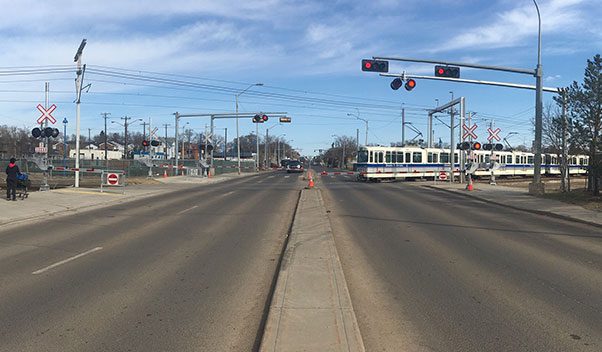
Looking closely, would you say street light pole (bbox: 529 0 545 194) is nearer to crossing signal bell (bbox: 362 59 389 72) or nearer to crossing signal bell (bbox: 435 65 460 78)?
crossing signal bell (bbox: 435 65 460 78)

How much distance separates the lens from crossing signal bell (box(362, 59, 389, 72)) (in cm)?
2070

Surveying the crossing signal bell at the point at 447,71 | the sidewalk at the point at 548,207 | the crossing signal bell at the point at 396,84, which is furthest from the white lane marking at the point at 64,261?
the crossing signal bell at the point at 447,71

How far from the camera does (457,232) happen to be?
1175 cm

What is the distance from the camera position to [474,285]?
670 centimetres

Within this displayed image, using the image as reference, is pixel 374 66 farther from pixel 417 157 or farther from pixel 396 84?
pixel 417 157

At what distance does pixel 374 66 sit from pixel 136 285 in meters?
16.4

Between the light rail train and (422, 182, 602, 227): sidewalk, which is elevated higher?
the light rail train

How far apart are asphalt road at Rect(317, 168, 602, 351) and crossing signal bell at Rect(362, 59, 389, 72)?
9.59 metres

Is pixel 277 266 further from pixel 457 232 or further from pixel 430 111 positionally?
pixel 430 111

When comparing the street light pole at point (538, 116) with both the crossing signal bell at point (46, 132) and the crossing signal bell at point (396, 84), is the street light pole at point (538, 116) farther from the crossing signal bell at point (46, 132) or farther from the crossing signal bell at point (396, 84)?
the crossing signal bell at point (46, 132)

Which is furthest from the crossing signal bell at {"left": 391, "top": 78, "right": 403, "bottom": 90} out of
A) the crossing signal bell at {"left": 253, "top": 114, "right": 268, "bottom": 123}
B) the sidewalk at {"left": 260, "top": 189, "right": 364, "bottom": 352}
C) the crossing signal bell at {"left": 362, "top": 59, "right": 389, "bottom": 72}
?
the crossing signal bell at {"left": 253, "top": 114, "right": 268, "bottom": 123}

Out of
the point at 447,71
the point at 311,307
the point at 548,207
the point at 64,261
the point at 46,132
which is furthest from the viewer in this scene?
the point at 46,132

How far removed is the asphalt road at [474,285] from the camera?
15.6 ft

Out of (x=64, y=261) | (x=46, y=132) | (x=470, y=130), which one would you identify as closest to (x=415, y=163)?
(x=470, y=130)
